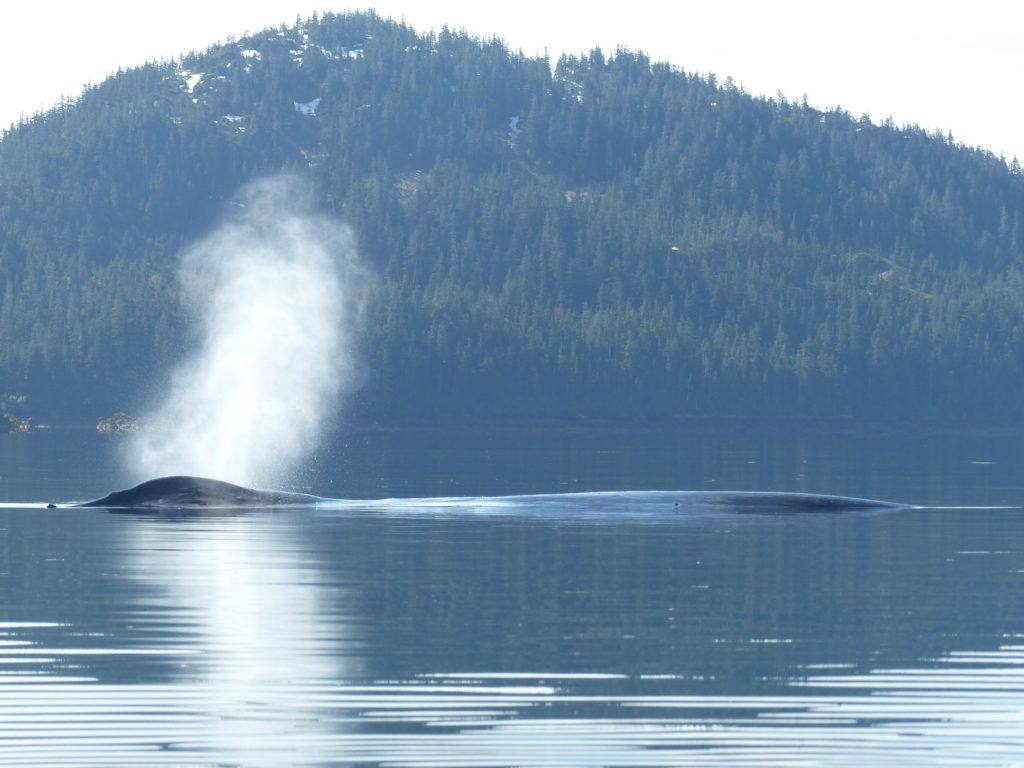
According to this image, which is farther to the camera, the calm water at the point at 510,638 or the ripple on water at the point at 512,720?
the calm water at the point at 510,638

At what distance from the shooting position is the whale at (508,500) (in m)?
61.2

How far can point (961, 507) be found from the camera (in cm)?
6675

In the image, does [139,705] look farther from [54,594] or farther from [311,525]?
[311,525]

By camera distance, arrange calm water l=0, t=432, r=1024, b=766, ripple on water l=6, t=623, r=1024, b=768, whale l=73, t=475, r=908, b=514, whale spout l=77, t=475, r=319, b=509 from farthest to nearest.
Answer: whale l=73, t=475, r=908, b=514 < whale spout l=77, t=475, r=319, b=509 < calm water l=0, t=432, r=1024, b=766 < ripple on water l=6, t=623, r=1024, b=768

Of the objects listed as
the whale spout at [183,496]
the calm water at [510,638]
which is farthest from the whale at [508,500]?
the calm water at [510,638]

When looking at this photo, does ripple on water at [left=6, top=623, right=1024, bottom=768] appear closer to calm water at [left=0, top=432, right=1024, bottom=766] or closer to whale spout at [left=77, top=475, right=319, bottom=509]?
calm water at [left=0, top=432, right=1024, bottom=766]

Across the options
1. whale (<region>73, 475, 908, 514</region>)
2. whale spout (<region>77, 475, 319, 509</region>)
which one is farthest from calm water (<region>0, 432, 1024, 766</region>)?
whale spout (<region>77, 475, 319, 509</region>)

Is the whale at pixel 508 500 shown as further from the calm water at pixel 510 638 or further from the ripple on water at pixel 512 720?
the ripple on water at pixel 512 720

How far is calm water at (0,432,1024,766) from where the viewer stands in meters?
22.8

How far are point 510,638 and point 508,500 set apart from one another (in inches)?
1282

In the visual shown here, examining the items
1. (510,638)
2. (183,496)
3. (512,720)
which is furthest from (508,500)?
(512,720)

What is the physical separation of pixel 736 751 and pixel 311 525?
112ft

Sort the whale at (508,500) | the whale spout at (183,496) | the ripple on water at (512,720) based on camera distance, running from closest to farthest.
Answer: the ripple on water at (512,720)
the whale spout at (183,496)
the whale at (508,500)

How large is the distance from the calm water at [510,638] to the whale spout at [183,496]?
2.32 meters
